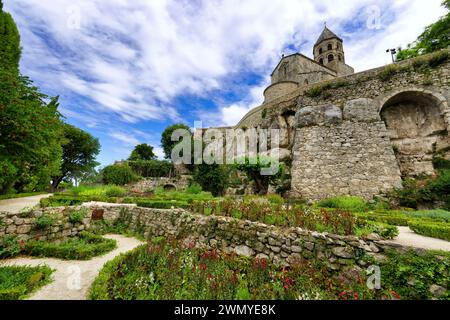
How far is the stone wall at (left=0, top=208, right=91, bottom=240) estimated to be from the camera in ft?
17.8

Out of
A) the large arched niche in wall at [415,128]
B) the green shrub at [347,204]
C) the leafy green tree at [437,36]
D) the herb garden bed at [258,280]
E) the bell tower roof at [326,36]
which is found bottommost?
the herb garden bed at [258,280]

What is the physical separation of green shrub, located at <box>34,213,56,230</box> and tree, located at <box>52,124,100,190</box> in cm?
2513

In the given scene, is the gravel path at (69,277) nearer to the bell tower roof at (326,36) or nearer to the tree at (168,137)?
the tree at (168,137)

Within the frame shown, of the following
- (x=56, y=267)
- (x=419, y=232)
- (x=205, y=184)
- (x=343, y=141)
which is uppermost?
(x=343, y=141)

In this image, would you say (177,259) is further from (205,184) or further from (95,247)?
(205,184)

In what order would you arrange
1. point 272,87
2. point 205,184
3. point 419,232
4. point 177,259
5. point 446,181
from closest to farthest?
point 419,232
point 177,259
point 446,181
point 205,184
point 272,87

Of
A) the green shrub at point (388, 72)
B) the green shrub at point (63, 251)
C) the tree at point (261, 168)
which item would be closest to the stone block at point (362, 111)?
the green shrub at point (388, 72)

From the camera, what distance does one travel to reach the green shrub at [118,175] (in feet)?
77.7

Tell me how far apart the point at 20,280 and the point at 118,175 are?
22662 mm

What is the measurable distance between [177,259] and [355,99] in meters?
14.8

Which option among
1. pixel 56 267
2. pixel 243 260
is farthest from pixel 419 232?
pixel 56 267

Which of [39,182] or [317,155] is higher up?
[317,155]

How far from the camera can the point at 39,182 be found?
1614cm

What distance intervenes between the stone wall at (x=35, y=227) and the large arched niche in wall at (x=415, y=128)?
58.0 feet
